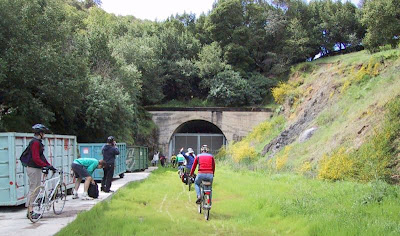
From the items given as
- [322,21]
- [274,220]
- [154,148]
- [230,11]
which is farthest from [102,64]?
[322,21]

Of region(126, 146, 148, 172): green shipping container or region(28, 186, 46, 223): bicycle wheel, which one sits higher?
region(28, 186, 46, 223): bicycle wheel

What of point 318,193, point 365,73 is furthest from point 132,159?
point 318,193

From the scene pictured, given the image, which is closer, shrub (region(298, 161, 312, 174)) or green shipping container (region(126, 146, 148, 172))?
shrub (region(298, 161, 312, 174))

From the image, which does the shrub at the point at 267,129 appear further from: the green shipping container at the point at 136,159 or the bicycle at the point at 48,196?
the bicycle at the point at 48,196

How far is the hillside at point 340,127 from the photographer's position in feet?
42.4

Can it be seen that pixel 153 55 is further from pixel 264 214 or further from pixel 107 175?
pixel 264 214

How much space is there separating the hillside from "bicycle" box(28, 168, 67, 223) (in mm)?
8957

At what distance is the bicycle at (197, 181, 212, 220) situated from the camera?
8.76 metres

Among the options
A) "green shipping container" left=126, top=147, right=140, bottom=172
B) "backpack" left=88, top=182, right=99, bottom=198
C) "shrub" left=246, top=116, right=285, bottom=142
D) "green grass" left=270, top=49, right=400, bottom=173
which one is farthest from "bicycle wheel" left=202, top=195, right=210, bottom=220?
"shrub" left=246, top=116, right=285, bottom=142

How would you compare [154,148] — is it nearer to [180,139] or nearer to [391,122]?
[180,139]

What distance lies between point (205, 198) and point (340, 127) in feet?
37.7

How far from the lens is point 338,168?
43.5 feet

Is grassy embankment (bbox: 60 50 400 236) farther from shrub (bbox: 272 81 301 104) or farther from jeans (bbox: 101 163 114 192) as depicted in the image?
shrub (bbox: 272 81 301 104)

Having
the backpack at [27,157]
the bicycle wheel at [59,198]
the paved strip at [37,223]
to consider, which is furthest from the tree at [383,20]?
the backpack at [27,157]
